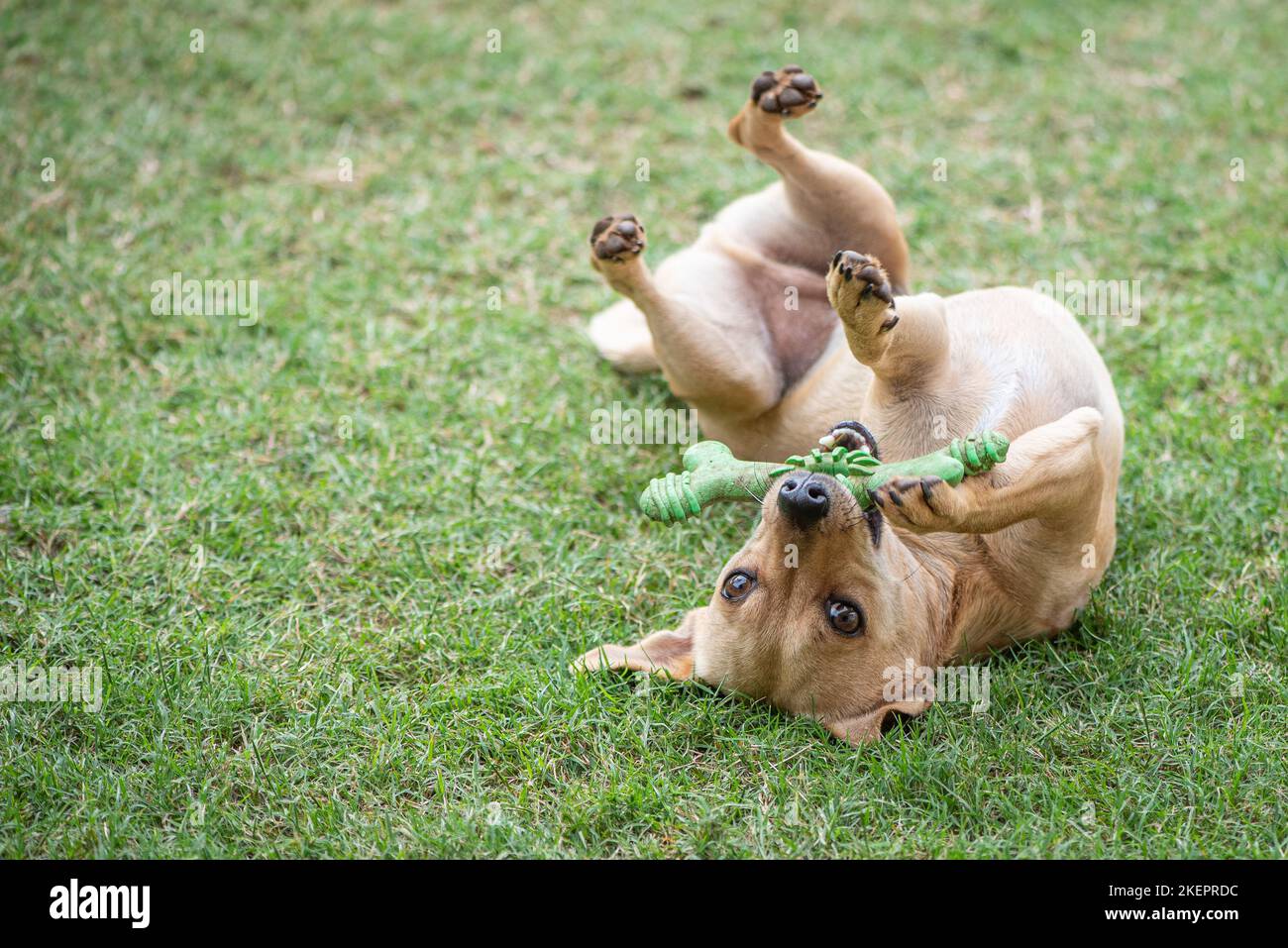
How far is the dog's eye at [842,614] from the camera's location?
3.61m

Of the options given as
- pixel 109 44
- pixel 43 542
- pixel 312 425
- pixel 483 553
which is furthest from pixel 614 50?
pixel 43 542

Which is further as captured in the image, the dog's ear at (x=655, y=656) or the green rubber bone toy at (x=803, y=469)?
the dog's ear at (x=655, y=656)

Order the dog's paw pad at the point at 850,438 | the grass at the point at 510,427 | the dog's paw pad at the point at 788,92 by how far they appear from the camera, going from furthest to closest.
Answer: the dog's paw pad at the point at 788,92 < the dog's paw pad at the point at 850,438 < the grass at the point at 510,427

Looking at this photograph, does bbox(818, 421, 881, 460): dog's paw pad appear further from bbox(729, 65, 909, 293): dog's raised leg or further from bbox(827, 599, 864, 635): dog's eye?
bbox(729, 65, 909, 293): dog's raised leg

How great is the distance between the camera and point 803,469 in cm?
371

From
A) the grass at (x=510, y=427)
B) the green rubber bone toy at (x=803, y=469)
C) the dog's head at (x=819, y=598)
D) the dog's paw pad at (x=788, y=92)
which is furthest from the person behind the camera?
the dog's paw pad at (x=788, y=92)

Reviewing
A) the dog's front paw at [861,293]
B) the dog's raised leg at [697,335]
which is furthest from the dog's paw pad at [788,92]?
the dog's front paw at [861,293]

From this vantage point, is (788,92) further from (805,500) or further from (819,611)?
(819,611)

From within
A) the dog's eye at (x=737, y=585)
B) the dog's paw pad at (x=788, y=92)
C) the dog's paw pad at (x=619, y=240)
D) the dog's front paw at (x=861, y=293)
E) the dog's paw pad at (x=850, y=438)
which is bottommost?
the dog's eye at (x=737, y=585)

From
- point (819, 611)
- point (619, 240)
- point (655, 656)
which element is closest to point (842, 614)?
point (819, 611)

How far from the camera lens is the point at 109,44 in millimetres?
7535

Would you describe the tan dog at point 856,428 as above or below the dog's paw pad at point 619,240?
below

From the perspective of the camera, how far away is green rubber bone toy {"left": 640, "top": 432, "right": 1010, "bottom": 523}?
3443 mm

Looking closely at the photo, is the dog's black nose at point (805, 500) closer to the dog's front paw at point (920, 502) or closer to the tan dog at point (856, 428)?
the tan dog at point (856, 428)
